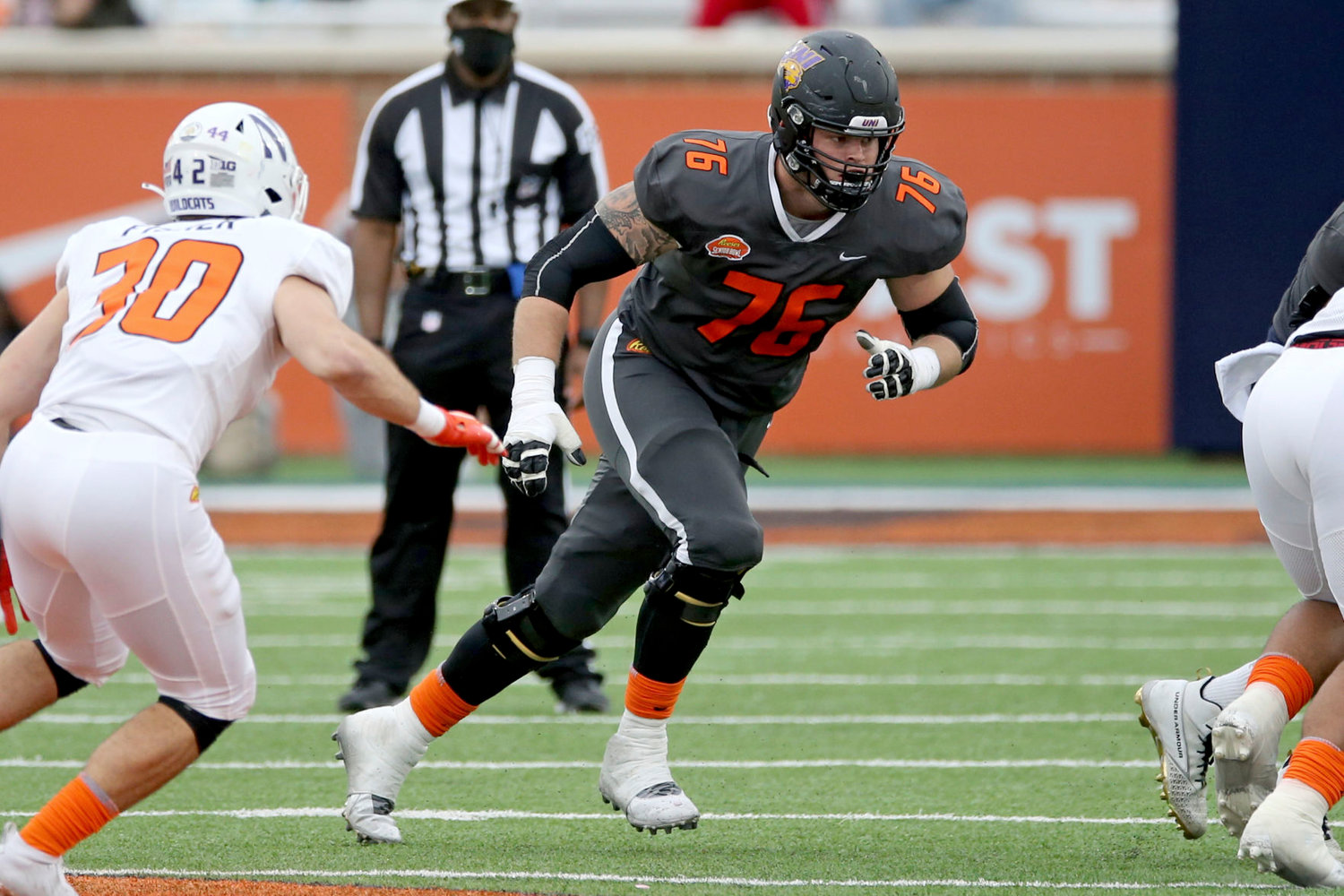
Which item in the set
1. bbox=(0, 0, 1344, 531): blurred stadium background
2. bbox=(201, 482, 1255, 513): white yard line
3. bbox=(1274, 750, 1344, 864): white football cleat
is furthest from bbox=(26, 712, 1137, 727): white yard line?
bbox=(0, 0, 1344, 531): blurred stadium background

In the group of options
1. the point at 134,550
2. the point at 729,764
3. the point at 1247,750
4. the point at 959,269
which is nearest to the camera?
the point at 134,550

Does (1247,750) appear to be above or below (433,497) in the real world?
above

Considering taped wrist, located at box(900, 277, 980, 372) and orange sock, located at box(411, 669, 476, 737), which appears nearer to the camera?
orange sock, located at box(411, 669, 476, 737)

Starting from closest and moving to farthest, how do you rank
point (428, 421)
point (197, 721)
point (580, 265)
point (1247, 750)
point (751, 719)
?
point (197, 721), point (1247, 750), point (428, 421), point (580, 265), point (751, 719)

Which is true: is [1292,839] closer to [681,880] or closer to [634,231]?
[681,880]

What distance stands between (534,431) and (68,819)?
1171 mm

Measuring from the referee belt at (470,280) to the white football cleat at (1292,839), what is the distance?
3.02 m

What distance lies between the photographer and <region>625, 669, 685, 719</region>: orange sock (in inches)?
154

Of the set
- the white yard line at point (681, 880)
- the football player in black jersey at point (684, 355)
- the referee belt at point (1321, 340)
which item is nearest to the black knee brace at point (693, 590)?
the football player in black jersey at point (684, 355)

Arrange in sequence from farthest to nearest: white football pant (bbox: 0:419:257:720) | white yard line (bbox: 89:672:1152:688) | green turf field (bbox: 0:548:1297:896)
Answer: white yard line (bbox: 89:672:1152:688) < green turf field (bbox: 0:548:1297:896) < white football pant (bbox: 0:419:257:720)

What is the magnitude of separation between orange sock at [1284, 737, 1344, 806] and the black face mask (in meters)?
3.33

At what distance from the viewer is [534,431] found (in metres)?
3.79

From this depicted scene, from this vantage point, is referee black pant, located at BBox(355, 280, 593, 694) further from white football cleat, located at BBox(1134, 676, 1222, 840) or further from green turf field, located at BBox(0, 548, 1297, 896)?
white football cleat, located at BBox(1134, 676, 1222, 840)

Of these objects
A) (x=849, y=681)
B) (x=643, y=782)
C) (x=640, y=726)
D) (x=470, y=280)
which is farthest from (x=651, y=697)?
(x=849, y=681)
